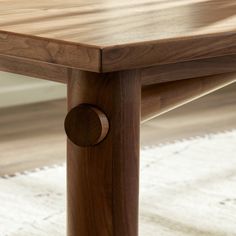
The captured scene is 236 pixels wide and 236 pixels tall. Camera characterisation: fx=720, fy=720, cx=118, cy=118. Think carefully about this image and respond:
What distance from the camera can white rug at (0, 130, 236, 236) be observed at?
1.47 m

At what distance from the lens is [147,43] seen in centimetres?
78

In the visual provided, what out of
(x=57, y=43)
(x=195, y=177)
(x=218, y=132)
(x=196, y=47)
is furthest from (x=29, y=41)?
(x=218, y=132)

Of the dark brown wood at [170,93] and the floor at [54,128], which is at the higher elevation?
the dark brown wood at [170,93]

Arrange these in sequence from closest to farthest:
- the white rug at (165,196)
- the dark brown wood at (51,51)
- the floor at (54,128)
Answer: the dark brown wood at (51,51) < the white rug at (165,196) < the floor at (54,128)

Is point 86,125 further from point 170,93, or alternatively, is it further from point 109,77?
point 170,93

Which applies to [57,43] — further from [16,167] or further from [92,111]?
[16,167]

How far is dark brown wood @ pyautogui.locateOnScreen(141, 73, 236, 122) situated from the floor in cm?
85

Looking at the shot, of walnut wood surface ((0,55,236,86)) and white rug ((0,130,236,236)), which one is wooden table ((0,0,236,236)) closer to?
walnut wood surface ((0,55,236,86))

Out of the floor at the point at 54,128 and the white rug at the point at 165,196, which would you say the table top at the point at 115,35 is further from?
the floor at the point at 54,128

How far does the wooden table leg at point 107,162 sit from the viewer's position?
2.65 feet

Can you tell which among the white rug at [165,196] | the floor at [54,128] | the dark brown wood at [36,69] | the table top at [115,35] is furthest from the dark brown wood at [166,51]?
the floor at [54,128]

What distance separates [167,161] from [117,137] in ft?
3.56

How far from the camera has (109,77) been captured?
796 mm

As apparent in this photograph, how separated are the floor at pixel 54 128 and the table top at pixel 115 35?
84 centimetres
